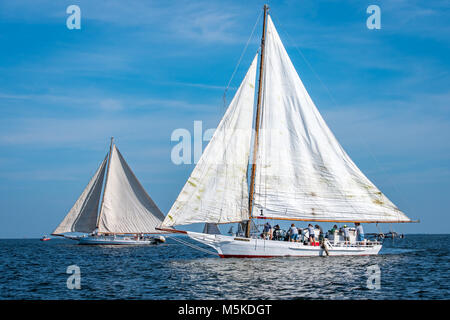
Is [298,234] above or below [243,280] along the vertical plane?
above

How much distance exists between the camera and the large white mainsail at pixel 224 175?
3684 centimetres

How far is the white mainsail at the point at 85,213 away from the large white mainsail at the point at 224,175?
136ft

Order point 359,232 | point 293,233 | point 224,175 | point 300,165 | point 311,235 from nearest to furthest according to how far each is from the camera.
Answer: point 224,175, point 293,233, point 311,235, point 300,165, point 359,232

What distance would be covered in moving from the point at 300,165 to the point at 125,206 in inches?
1569

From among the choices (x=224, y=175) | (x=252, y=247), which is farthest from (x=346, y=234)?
(x=224, y=175)

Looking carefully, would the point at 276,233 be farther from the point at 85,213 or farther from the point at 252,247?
the point at 85,213

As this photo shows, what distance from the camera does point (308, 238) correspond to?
4000 cm

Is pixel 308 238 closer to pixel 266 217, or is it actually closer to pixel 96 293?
pixel 266 217

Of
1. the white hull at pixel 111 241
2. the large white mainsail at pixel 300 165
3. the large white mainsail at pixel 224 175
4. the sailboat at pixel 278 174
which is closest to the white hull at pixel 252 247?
the sailboat at pixel 278 174

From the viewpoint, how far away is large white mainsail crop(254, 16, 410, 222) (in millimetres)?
40375

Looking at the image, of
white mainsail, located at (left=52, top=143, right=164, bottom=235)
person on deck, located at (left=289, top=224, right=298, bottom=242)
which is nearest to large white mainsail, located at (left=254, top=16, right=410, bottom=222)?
person on deck, located at (left=289, top=224, right=298, bottom=242)

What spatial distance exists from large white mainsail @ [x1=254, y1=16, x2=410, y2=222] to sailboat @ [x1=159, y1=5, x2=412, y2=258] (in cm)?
8

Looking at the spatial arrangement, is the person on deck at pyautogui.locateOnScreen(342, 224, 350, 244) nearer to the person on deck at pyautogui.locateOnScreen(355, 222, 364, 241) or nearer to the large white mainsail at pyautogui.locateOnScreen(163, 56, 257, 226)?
the person on deck at pyautogui.locateOnScreen(355, 222, 364, 241)

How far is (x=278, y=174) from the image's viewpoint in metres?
40.6
